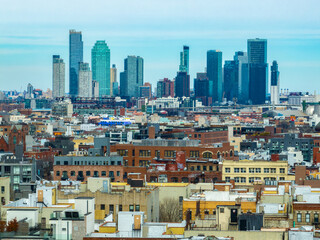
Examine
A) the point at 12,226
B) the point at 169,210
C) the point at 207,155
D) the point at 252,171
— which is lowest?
the point at 169,210

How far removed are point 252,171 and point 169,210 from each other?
85.4ft

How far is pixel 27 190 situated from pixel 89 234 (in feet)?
91.8

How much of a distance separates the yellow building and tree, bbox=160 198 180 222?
2348cm

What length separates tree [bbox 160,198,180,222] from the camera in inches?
2627

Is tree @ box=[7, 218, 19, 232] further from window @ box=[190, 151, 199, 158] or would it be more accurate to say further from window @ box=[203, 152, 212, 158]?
window @ box=[203, 152, 212, 158]

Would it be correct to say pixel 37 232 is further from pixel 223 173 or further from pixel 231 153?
pixel 231 153

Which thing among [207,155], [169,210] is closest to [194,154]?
[207,155]

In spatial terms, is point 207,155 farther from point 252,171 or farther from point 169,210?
point 169,210

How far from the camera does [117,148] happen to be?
110750 millimetres

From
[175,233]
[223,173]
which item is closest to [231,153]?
[223,173]

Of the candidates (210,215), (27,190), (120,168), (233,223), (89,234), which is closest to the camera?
(89,234)

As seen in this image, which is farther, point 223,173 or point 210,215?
point 223,173

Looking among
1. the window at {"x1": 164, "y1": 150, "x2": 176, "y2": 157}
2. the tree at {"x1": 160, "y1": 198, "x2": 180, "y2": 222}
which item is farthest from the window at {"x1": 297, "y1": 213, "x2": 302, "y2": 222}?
the window at {"x1": 164, "y1": 150, "x2": 176, "y2": 157}

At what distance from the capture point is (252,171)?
9294cm
